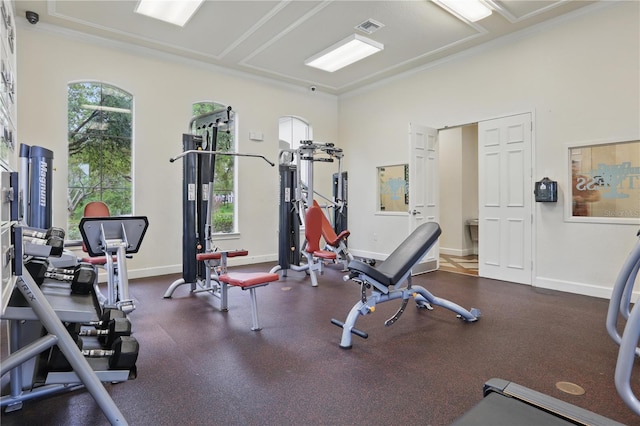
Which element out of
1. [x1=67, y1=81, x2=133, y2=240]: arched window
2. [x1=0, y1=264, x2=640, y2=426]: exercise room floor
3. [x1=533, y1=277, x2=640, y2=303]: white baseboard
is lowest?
[x1=0, y1=264, x2=640, y2=426]: exercise room floor

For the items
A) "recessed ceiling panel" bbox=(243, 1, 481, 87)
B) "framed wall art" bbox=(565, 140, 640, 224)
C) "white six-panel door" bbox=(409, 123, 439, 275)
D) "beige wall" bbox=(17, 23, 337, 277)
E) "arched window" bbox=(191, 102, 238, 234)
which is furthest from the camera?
"arched window" bbox=(191, 102, 238, 234)

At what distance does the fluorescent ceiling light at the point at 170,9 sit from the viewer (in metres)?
4.12

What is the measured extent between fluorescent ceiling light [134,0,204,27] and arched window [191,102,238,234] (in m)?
1.70

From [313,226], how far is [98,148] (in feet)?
10.5

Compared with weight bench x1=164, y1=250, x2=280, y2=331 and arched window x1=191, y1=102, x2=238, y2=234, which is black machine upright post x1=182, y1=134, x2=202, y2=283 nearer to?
weight bench x1=164, y1=250, x2=280, y2=331

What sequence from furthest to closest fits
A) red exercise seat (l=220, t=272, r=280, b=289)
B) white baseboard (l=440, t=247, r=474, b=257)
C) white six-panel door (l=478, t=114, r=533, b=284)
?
white baseboard (l=440, t=247, r=474, b=257) < white six-panel door (l=478, t=114, r=533, b=284) < red exercise seat (l=220, t=272, r=280, b=289)

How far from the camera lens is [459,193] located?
7.53 metres

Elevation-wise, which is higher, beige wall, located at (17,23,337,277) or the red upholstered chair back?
beige wall, located at (17,23,337,277)

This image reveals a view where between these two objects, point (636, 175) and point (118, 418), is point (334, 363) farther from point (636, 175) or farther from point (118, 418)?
point (636, 175)

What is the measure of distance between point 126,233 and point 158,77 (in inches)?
132

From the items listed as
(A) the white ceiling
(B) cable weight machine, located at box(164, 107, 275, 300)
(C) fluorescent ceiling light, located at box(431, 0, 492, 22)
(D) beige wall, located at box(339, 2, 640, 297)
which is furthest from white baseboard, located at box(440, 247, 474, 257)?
(B) cable weight machine, located at box(164, 107, 275, 300)

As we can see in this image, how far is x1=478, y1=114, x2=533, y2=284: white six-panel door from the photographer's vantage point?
4840 mm

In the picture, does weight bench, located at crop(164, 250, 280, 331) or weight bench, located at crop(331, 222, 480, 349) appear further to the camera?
weight bench, located at crop(164, 250, 280, 331)

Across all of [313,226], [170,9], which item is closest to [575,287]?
[313,226]
